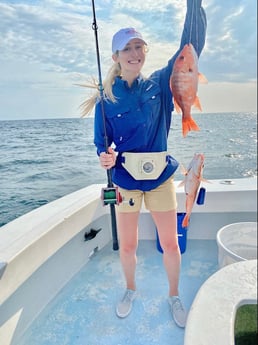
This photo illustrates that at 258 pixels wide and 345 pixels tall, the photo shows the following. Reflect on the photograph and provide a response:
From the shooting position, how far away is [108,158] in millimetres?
1151

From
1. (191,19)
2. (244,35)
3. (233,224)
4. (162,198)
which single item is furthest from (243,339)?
(244,35)

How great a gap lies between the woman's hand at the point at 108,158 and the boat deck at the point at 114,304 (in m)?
0.62

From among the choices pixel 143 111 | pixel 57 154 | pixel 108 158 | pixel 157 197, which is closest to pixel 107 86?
pixel 143 111

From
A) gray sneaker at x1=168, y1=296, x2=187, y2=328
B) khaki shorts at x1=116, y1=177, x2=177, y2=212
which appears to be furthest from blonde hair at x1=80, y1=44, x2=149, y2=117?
gray sneaker at x1=168, y1=296, x2=187, y2=328

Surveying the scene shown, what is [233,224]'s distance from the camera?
5.74ft

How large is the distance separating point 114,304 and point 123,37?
4.07 ft

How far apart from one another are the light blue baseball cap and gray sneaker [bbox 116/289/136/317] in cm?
115

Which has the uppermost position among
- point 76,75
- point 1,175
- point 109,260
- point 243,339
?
point 76,75

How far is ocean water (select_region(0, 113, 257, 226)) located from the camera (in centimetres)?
108

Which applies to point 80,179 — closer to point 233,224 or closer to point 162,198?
point 162,198

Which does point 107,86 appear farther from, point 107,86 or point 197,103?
point 197,103

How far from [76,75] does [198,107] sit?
0.54m

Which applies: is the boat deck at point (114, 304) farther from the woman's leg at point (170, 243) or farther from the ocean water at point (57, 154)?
the ocean water at point (57, 154)

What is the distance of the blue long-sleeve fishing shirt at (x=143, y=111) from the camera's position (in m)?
1.10
